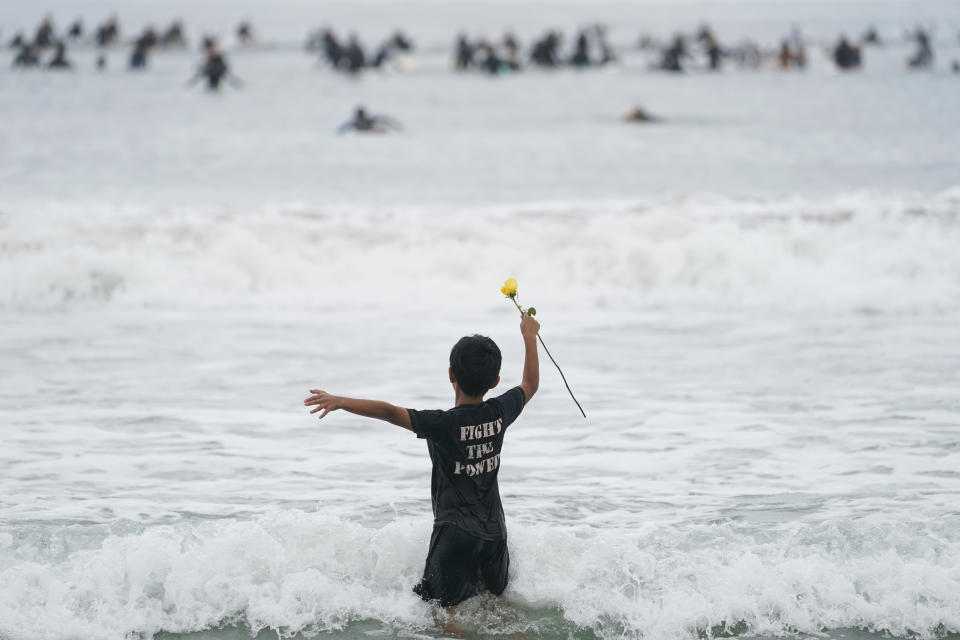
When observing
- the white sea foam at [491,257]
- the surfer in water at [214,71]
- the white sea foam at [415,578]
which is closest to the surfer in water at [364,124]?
the surfer in water at [214,71]

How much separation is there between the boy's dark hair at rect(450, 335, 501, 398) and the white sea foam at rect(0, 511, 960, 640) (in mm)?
855

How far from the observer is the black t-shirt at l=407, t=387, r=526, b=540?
13.5 feet

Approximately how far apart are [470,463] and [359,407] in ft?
1.79

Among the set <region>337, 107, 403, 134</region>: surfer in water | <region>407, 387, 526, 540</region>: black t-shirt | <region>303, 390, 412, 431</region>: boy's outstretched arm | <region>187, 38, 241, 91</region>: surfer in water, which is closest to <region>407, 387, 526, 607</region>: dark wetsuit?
<region>407, 387, 526, 540</region>: black t-shirt

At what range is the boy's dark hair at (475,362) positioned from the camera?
160 inches

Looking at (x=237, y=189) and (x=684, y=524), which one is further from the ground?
(x=237, y=189)

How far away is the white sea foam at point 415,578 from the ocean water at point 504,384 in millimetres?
13

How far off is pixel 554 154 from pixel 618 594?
68.1 feet

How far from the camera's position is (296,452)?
255 inches

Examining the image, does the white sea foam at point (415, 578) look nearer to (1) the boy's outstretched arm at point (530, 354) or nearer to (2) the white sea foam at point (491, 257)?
(1) the boy's outstretched arm at point (530, 354)

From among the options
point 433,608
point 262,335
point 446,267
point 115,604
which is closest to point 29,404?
point 262,335

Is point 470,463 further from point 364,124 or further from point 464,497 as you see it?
point 364,124

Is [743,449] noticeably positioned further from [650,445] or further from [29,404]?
[29,404]

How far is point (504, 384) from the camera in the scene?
8.10 metres
